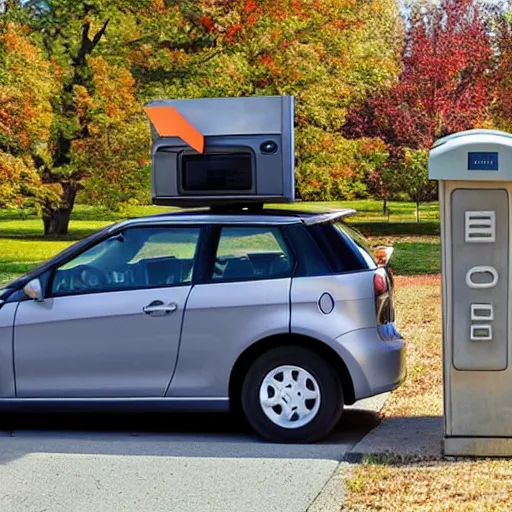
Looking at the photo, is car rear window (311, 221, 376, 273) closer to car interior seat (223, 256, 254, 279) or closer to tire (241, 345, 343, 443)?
car interior seat (223, 256, 254, 279)

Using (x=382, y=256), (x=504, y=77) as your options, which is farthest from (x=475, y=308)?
(x=504, y=77)

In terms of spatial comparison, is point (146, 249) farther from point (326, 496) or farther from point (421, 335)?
point (421, 335)

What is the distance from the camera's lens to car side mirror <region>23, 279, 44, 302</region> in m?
7.69

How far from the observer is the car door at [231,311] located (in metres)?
7.34

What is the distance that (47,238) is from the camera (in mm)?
25000

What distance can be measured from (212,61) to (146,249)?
1685 cm

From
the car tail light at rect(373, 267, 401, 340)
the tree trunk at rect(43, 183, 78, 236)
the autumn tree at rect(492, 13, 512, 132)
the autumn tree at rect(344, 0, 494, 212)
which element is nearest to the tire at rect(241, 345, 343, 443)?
the car tail light at rect(373, 267, 401, 340)

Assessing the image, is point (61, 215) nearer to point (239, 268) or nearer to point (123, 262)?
point (123, 262)

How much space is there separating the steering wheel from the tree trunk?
667 inches

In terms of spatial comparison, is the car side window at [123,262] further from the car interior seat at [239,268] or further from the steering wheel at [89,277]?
the car interior seat at [239,268]

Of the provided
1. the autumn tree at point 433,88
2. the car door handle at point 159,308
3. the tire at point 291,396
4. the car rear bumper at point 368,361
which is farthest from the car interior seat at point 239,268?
the autumn tree at point 433,88

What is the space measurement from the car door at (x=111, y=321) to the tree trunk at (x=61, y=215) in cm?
1699

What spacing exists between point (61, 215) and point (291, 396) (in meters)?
18.2

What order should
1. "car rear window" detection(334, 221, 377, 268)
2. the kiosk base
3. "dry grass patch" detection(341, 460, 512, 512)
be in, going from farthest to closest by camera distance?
"car rear window" detection(334, 221, 377, 268), the kiosk base, "dry grass patch" detection(341, 460, 512, 512)
